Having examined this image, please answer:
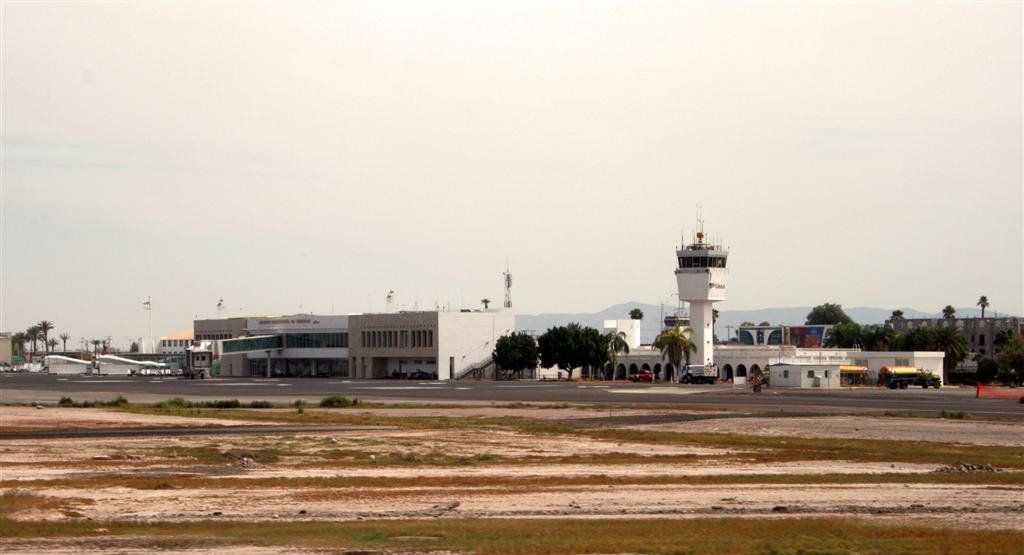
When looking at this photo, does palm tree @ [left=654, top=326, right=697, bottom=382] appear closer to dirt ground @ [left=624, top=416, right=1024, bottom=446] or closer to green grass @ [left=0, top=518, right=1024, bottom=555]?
dirt ground @ [left=624, top=416, right=1024, bottom=446]

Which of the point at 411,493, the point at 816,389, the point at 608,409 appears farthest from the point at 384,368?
the point at 411,493

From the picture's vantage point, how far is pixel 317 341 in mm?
194125

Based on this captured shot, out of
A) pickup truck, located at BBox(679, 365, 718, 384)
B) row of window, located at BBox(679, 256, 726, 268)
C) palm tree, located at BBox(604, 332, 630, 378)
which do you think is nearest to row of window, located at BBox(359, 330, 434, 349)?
palm tree, located at BBox(604, 332, 630, 378)

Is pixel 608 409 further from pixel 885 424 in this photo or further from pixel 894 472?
pixel 894 472

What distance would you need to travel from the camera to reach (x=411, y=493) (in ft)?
109

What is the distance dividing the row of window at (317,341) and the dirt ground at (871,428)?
420ft

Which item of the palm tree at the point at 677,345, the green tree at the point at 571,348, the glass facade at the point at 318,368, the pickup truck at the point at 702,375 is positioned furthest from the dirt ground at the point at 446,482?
the glass facade at the point at 318,368

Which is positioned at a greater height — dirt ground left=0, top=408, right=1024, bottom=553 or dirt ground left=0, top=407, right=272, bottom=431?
dirt ground left=0, top=407, right=272, bottom=431

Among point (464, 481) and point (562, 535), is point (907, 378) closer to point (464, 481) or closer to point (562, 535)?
point (464, 481)

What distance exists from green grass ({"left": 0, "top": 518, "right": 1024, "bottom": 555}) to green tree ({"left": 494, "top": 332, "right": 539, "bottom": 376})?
5599 inches

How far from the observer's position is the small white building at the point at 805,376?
12681 centimetres

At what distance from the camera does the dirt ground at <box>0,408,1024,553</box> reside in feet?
97.3

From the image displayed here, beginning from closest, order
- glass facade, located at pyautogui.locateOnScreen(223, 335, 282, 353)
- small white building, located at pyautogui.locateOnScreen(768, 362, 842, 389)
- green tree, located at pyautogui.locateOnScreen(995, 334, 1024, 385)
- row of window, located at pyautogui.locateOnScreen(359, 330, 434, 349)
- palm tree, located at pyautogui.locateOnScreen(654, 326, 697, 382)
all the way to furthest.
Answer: small white building, located at pyautogui.locateOnScreen(768, 362, 842, 389) < green tree, located at pyautogui.locateOnScreen(995, 334, 1024, 385) < palm tree, located at pyautogui.locateOnScreen(654, 326, 697, 382) < row of window, located at pyautogui.locateOnScreen(359, 330, 434, 349) < glass facade, located at pyautogui.locateOnScreen(223, 335, 282, 353)

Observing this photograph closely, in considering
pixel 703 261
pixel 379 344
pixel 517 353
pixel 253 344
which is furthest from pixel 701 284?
pixel 253 344
